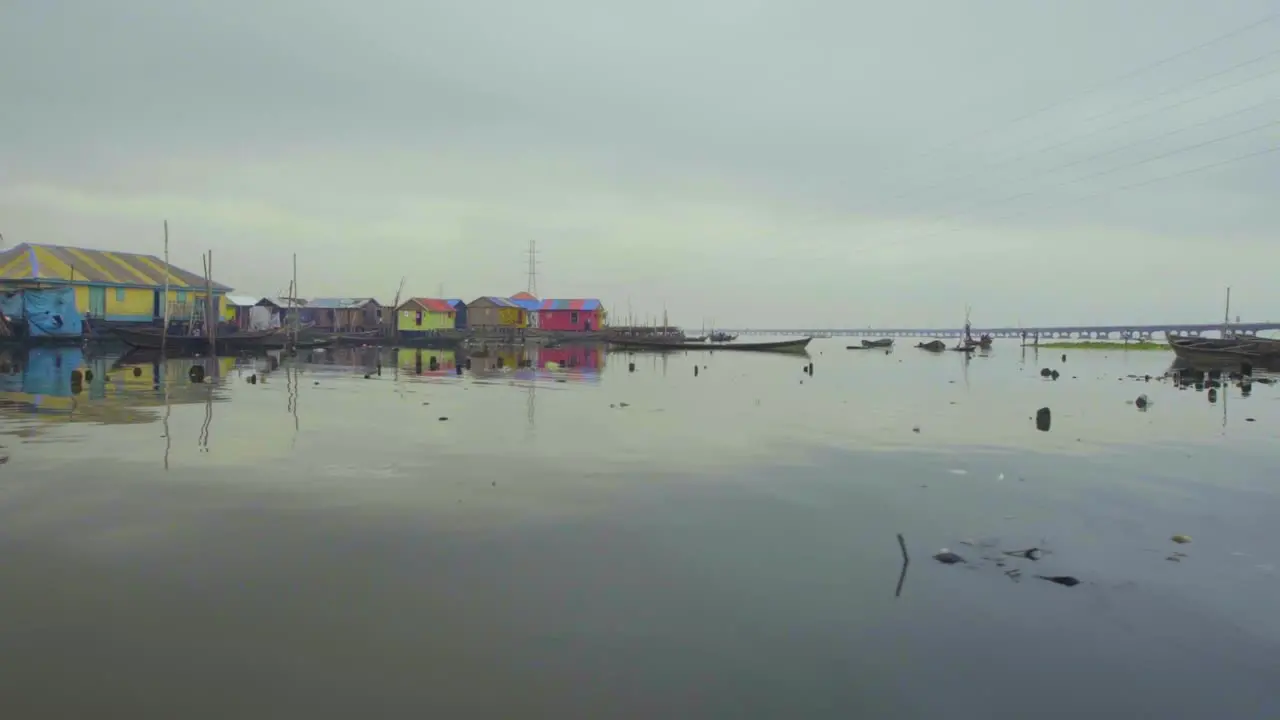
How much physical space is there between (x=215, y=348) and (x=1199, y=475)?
57025 millimetres

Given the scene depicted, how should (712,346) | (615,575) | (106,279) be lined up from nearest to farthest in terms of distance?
(615,575) → (106,279) → (712,346)

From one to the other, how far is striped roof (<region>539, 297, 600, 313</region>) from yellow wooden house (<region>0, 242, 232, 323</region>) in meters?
41.2

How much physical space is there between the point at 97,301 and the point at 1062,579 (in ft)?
207

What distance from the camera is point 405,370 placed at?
4059cm

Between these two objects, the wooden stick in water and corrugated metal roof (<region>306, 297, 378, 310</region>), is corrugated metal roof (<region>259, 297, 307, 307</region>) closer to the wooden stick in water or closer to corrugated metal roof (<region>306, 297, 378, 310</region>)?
corrugated metal roof (<region>306, 297, 378, 310</region>)

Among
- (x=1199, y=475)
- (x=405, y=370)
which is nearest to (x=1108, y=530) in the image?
(x=1199, y=475)

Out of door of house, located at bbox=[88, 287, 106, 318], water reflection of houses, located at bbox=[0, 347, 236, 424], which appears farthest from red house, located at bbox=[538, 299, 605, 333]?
water reflection of houses, located at bbox=[0, 347, 236, 424]

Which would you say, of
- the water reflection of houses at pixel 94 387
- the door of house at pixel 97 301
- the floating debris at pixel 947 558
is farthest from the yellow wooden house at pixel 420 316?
the floating debris at pixel 947 558

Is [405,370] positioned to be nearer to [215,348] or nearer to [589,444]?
[215,348]

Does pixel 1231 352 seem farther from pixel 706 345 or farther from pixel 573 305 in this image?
pixel 573 305

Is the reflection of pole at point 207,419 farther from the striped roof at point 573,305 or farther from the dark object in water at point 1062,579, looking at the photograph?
the striped roof at point 573,305

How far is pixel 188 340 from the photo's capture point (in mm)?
50344

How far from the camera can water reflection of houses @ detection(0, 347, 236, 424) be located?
1934 centimetres

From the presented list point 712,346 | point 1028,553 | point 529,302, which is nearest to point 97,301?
point 529,302
